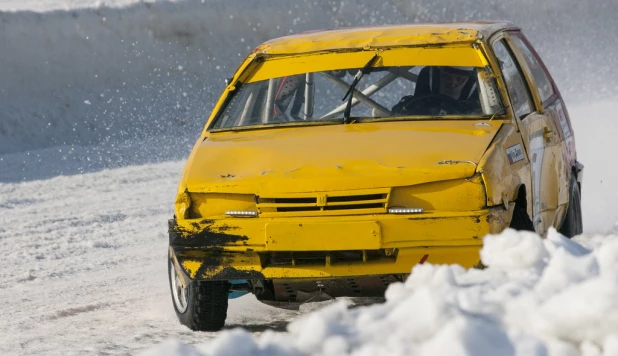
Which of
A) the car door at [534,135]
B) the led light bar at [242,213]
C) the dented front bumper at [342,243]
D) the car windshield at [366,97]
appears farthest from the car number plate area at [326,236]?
the car windshield at [366,97]

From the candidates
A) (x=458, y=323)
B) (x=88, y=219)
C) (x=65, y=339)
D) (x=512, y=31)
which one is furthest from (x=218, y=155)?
(x=88, y=219)

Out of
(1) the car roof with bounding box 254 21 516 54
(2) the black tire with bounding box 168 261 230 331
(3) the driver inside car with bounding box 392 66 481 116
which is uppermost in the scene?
(1) the car roof with bounding box 254 21 516 54

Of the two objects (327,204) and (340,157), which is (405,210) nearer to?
(327,204)

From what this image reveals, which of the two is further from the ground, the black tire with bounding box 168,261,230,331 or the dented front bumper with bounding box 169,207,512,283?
the dented front bumper with bounding box 169,207,512,283

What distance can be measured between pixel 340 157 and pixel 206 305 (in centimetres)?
94

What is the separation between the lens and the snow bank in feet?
11.8

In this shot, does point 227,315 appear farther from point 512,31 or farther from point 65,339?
point 512,31

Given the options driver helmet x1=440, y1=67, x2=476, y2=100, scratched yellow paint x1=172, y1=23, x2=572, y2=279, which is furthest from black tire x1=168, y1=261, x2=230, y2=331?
driver helmet x1=440, y1=67, x2=476, y2=100

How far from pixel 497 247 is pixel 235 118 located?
3374mm

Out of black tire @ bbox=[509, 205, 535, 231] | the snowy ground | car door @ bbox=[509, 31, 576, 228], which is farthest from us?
car door @ bbox=[509, 31, 576, 228]

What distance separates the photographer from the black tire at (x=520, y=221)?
21.3ft

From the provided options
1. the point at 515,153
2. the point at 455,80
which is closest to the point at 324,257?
the point at 515,153

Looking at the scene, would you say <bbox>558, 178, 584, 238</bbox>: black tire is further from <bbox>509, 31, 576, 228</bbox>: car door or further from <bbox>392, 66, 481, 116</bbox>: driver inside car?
<bbox>392, 66, 481, 116</bbox>: driver inside car

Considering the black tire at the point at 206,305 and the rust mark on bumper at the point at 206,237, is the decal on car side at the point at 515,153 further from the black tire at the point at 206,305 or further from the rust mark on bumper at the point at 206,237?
the black tire at the point at 206,305
